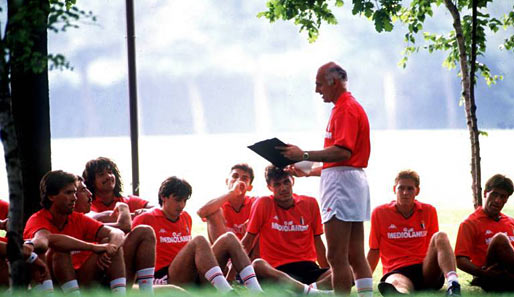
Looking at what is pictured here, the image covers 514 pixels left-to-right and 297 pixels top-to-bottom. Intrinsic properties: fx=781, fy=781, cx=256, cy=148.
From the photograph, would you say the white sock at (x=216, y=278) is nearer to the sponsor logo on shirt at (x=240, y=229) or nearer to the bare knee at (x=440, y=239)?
the sponsor logo on shirt at (x=240, y=229)

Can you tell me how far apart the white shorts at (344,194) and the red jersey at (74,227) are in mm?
1817

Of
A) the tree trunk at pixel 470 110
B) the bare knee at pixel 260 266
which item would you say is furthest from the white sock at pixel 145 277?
the tree trunk at pixel 470 110

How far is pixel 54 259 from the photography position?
19.3 ft

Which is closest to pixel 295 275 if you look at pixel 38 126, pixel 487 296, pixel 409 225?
pixel 409 225

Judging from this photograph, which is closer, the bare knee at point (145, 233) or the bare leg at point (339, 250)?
the bare leg at point (339, 250)

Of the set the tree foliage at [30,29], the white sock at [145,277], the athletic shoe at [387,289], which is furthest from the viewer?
the athletic shoe at [387,289]

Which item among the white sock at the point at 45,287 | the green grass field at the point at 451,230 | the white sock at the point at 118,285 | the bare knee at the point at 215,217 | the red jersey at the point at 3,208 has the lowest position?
the green grass field at the point at 451,230

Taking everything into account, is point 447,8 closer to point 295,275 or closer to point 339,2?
point 339,2

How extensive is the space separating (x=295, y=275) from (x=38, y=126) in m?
3.14

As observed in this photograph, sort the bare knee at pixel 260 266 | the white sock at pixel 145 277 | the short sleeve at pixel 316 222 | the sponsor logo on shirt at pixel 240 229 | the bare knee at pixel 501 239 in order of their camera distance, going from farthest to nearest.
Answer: the sponsor logo on shirt at pixel 240 229, the short sleeve at pixel 316 222, the bare knee at pixel 501 239, the bare knee at pixel 260 266, the white sock at pixel 145 277

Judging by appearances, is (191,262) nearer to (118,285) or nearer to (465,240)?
(118,285)

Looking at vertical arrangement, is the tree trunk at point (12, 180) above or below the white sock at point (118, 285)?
above

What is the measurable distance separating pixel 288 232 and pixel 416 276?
1.24 meters

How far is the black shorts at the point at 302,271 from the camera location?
7145mm
